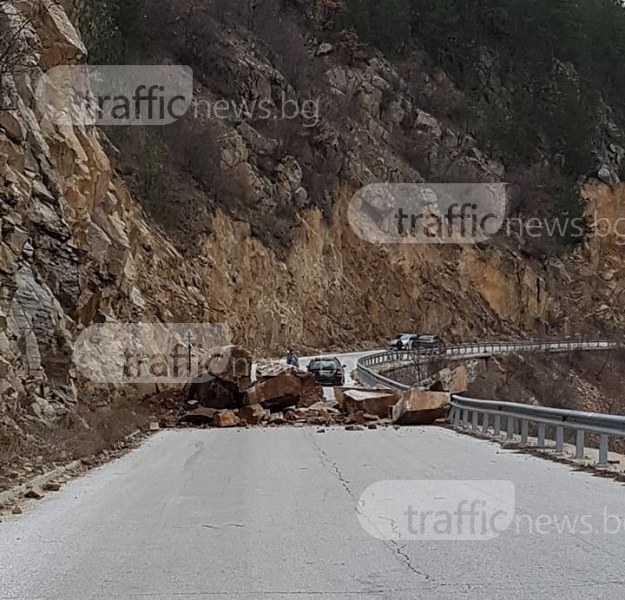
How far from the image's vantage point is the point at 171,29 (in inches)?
2304

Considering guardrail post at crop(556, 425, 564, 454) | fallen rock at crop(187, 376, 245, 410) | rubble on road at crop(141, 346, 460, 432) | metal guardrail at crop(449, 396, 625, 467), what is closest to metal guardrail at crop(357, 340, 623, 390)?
rubble on road at crop(141, 346, 460, 432)

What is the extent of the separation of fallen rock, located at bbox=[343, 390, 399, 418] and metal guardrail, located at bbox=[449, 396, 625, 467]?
2565 millimetres

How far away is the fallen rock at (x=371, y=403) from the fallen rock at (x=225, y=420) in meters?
3.53

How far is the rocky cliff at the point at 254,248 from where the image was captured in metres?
20.0

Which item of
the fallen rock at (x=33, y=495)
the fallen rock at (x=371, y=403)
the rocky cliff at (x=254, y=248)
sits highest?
the rocky cliff at (x=254, y=248)

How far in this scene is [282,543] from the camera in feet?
28.0

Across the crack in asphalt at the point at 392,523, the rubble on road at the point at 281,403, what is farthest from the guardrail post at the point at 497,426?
the rubble on road at the point at 281,403

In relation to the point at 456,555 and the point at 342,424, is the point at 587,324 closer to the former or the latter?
the point at 342,424

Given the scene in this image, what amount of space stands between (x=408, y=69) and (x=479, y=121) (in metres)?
7.88

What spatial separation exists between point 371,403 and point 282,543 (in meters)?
18.8

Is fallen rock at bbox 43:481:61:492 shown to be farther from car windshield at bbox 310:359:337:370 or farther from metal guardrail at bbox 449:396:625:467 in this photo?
car windshield at bbox 310:359:337:370

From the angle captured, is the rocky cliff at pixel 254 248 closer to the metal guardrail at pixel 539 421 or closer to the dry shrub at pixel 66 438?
the dry shrub at pixel 66 438

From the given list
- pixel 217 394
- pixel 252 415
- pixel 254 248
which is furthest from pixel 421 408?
pixel 254 248

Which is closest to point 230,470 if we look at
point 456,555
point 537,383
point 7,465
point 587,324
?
point 7,465
